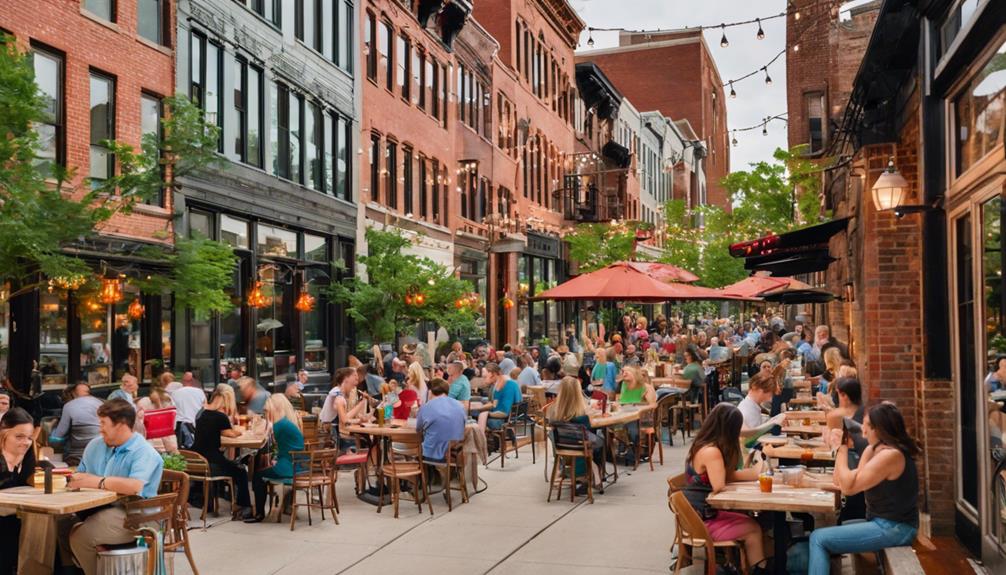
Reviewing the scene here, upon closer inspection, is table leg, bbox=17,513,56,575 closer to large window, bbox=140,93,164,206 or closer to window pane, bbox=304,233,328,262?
large window, bbox=140,93,164,206

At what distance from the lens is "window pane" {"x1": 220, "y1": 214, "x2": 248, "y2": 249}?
20656 mm

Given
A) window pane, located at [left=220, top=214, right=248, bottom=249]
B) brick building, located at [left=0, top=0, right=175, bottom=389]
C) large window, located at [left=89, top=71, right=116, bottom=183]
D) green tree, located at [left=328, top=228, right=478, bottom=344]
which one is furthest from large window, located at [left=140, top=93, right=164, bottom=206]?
green tree, located at [left=328, top=228, right=478, bottom=344]

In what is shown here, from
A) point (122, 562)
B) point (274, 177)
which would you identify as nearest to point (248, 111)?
point (274, 177)

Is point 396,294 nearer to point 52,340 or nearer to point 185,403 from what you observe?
point 52,340

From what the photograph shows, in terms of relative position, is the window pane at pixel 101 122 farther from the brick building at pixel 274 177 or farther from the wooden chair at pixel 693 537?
the wooden chair at pixel 693 537

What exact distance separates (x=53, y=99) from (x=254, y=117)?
22.6 feet

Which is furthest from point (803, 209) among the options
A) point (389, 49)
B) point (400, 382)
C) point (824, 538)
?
point (824, 538)

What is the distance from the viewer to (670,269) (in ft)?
70.4

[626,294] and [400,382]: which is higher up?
[626,294]

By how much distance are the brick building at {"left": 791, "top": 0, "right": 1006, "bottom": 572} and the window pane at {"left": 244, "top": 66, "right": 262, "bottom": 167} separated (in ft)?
45.2

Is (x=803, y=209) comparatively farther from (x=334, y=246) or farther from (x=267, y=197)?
(x=267, y=197)

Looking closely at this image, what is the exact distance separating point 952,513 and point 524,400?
9869 mm

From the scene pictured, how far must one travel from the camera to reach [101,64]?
55.2 feet

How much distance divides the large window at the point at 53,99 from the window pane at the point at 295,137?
26.9 ft
